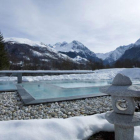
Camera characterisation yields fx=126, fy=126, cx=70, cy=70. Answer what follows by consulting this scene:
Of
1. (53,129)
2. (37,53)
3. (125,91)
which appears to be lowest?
(53,129)

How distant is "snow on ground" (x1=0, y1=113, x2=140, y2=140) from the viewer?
5.00 ft

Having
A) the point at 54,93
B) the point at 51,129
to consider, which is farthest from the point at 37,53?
the point at 51,129

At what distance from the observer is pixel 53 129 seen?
5.57 ft

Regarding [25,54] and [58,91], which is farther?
[25,54]

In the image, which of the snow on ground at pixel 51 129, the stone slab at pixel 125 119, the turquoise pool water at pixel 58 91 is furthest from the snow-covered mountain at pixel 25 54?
the stone slab at pixel 125 119

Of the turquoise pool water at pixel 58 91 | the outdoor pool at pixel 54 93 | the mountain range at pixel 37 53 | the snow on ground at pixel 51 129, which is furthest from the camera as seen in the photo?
the mountain range at pixel 37 53

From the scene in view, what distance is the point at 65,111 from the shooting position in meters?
3.08

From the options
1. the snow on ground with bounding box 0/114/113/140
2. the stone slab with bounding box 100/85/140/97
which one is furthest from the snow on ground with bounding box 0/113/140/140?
the stone slab with bounding box 100/85/140/97

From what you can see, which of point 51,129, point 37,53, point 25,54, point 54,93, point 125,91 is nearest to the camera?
point 125,91

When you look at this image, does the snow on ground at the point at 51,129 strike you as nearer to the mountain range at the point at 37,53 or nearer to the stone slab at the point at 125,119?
the stone slab at the point at 125,119

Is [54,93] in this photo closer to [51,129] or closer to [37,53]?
[51,129]

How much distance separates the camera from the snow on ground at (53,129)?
152 cm

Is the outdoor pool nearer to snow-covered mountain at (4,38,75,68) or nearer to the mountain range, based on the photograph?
the mountain range

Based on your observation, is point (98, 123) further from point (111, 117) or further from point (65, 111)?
point (65, 111)
